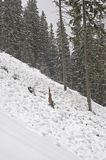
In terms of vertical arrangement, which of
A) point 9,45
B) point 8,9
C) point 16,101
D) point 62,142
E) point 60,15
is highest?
point 8,9

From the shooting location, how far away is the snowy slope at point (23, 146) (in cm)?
740

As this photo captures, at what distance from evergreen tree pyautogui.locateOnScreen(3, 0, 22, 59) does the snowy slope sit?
1380 inches

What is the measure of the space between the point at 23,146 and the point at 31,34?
4291 centimetres

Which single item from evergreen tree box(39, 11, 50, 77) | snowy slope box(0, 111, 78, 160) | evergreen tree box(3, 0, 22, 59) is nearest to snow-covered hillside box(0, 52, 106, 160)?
snowy slope box(0, 111, 78, 160)

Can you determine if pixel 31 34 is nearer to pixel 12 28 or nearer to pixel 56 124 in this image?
pixel 12 28

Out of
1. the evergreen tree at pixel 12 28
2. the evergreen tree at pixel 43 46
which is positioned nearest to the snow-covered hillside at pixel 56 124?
the evergreen tree at pixel 12 28

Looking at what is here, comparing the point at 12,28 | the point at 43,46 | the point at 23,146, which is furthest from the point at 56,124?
the point at 43,46

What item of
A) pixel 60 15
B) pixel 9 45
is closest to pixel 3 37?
pixel 9 45

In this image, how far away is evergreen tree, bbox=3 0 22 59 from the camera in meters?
45.3

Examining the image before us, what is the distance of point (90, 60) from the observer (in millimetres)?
32406

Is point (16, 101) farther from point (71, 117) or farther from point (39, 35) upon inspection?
point (39, 35)

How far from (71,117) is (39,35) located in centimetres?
3855

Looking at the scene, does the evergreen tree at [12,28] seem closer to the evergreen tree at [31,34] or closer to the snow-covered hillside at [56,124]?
the evergreen tree at [31,34]

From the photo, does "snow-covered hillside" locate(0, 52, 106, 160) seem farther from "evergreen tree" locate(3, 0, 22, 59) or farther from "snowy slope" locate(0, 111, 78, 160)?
"evergreen tree" locate(3, 0, 22, 59)
